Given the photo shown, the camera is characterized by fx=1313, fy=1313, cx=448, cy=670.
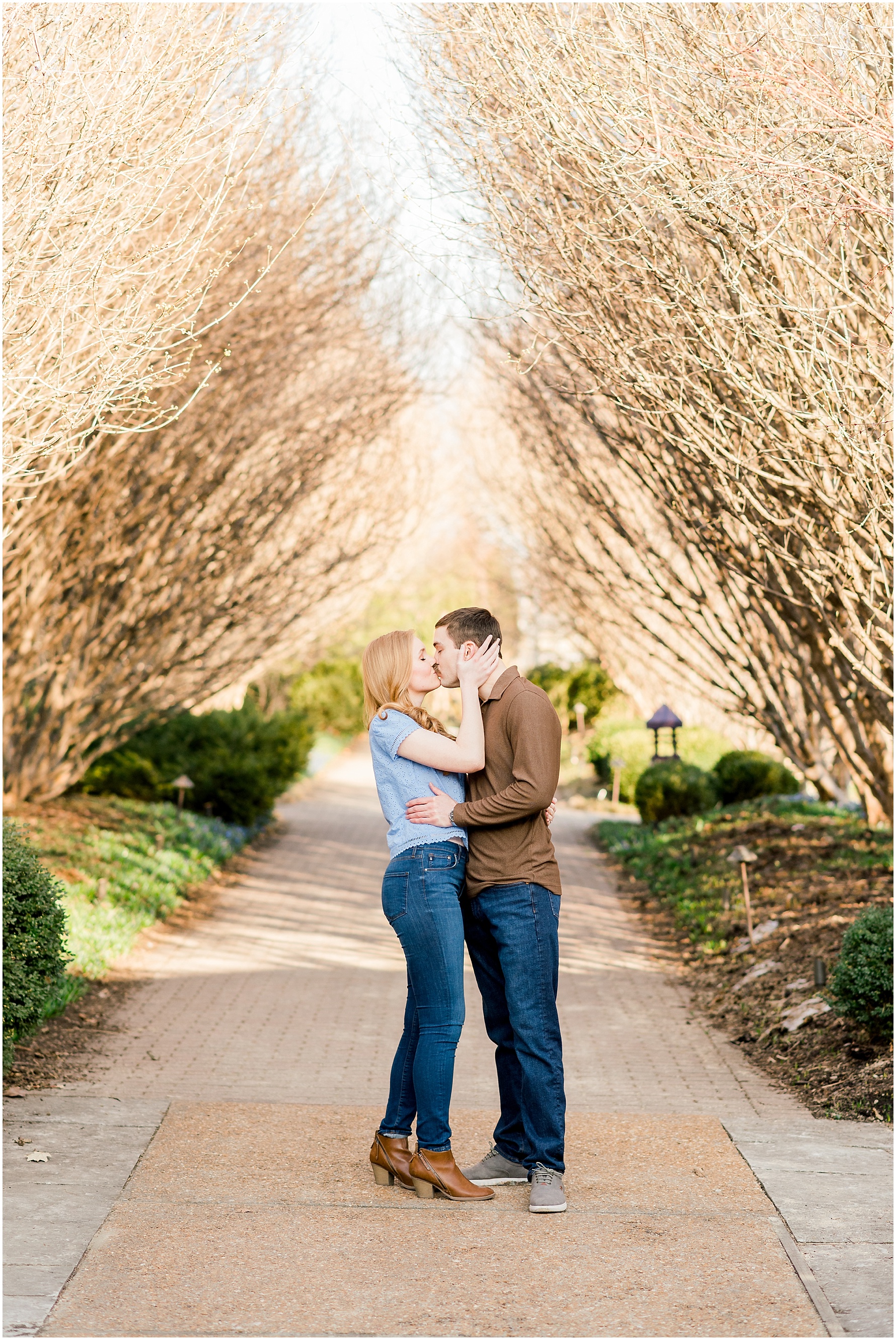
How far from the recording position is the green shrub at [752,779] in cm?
1811

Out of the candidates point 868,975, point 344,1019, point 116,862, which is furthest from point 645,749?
point 868,975

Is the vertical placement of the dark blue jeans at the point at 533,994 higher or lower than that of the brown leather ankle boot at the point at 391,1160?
higher

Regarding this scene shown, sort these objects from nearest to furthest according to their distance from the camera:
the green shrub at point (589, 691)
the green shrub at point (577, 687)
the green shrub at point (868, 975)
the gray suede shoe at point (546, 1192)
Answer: the gray suede shoe at point (546, 1192) < the green shrub at point (868, 975) < the green shrub at point (589, 691) < the green shrub at point (577, 687)

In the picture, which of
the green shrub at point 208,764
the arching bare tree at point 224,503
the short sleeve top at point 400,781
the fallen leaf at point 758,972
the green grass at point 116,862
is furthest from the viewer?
the green shrub at point 208,764

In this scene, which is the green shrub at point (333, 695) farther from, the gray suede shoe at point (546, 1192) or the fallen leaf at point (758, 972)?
the gray suede shoe at point (546, 1192)

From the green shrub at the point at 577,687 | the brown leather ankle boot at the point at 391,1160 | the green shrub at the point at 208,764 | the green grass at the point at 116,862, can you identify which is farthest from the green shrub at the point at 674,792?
the green shrub at the point at 577,687

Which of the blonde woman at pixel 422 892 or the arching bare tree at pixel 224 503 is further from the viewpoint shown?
the arching bare tree at pixel 224 503

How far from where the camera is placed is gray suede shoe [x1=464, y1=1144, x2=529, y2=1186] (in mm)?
4723

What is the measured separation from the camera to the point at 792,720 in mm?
10781

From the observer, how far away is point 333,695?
36562mm

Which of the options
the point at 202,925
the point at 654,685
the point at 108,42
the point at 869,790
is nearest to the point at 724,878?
the point at 869,790

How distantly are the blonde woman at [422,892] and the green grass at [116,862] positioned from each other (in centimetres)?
242

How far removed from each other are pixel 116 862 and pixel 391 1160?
26.4 feet

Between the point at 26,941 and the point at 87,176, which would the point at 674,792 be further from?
the point at 87,176
